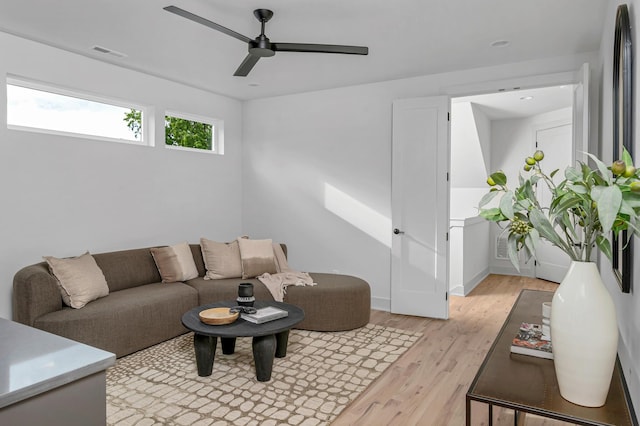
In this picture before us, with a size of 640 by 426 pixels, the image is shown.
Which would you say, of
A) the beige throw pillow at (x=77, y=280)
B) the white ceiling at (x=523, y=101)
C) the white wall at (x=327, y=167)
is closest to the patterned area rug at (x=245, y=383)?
the beige throw pillow at (x=77, y=280)

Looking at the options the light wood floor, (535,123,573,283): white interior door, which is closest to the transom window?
the light wood floor

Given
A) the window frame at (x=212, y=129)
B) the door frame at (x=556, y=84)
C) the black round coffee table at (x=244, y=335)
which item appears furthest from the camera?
the window frame at (x=212, y=129)

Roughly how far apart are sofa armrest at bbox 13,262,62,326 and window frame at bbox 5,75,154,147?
1.29 metres

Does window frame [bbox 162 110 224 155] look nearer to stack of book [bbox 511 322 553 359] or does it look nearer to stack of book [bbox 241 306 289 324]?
stack of book [bbox 241 306 289 324]

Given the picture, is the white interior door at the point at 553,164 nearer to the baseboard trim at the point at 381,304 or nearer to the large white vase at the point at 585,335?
the baseboard trim at the point at 381,304

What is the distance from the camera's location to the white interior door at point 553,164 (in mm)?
6500

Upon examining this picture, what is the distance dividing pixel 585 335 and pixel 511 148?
6.72 m

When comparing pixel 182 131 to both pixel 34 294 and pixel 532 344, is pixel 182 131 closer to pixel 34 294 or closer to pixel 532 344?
pixel 34 294

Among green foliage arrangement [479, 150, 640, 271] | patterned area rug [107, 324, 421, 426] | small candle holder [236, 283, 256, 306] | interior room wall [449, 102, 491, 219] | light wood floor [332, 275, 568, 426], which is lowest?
light wood floor [332, 275, 568, 426]

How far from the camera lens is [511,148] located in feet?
24.0

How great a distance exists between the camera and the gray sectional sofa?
3266mm

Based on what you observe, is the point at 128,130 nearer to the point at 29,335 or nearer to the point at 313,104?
the point at 313,104

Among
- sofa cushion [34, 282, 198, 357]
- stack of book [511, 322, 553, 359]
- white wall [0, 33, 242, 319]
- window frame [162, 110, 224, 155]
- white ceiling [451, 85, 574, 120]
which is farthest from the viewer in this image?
white ceiling [451, 85, 574, 120]

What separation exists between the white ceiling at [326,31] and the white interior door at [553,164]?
118 inches
